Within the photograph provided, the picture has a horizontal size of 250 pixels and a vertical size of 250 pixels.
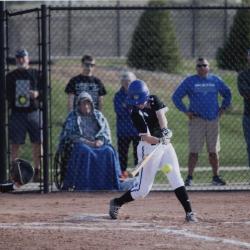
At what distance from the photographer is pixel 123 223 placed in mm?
10344

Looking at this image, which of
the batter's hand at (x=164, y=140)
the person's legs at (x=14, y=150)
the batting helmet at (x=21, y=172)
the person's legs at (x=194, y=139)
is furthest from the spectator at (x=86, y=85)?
the batter's hand at (x=164, y=140)

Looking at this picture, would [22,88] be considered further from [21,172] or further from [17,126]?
[21,172]

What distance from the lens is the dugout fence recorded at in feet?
42.5

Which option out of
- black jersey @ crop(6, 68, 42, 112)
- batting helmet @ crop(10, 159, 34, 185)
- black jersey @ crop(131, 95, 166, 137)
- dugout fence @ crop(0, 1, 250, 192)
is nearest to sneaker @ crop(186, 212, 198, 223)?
black jersey @ crop(131, 95, 166, 137)

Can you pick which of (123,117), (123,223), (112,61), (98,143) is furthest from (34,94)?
(112,61)

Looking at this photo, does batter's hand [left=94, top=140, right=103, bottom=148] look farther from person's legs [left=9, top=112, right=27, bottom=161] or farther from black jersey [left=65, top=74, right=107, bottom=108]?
person's legs [left=9, top=112, right=27, bottom=161]

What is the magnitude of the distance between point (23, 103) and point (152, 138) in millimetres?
3589

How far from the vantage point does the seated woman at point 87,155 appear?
516 inches

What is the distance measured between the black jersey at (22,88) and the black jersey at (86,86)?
494 millimetres

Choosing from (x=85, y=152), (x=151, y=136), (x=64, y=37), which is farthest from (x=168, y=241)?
(x=64, y=37)

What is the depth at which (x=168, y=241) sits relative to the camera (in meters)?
9.05

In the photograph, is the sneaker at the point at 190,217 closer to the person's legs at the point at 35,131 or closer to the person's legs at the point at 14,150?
the person's legs at the point at 35,131

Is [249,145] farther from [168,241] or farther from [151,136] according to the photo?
[168,241]

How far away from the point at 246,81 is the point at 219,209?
250 cm
